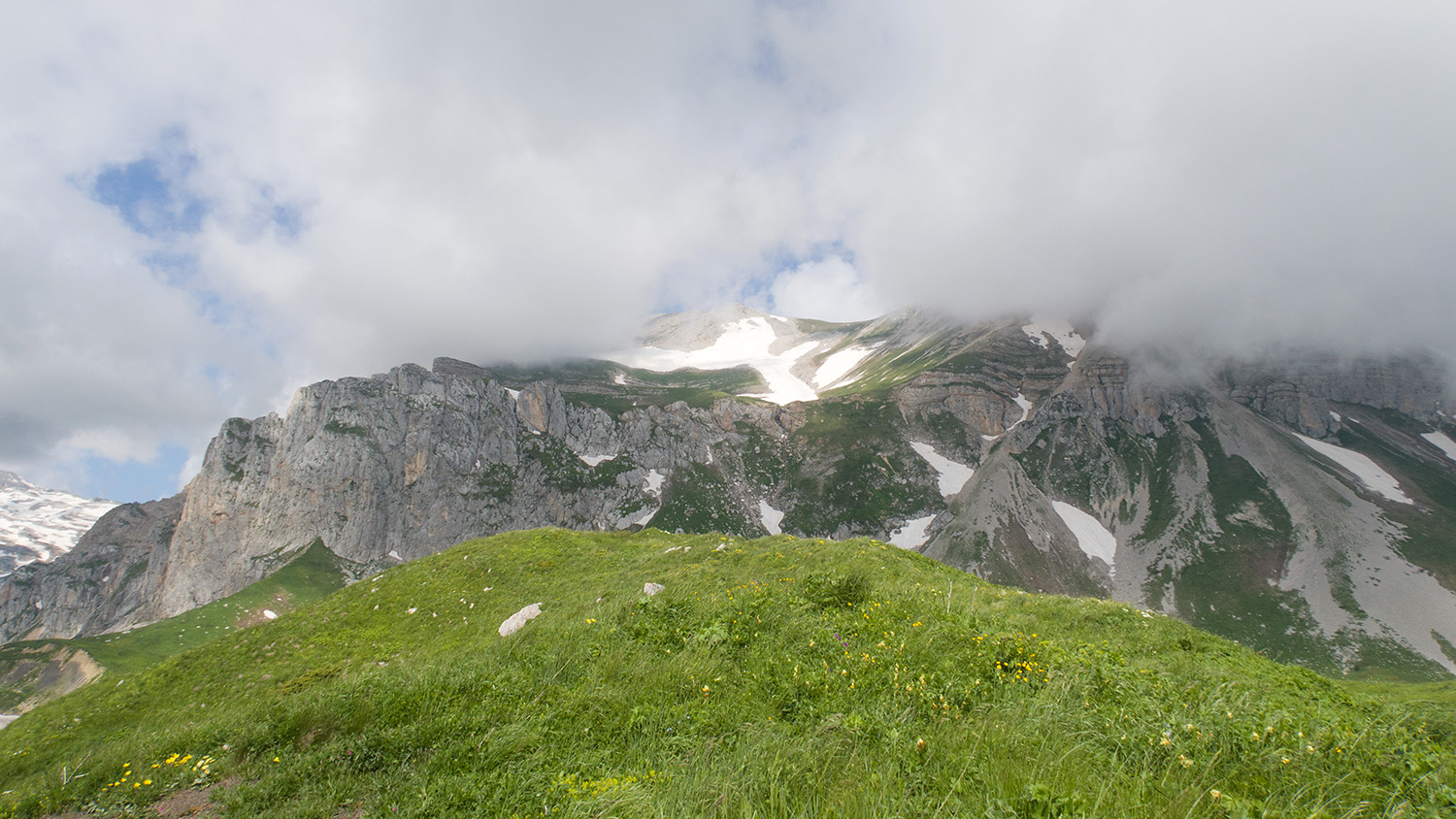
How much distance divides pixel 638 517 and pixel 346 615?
17597 cm

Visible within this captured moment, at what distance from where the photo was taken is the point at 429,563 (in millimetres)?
25453

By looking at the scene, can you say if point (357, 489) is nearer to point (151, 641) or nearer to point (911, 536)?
point (151, 641)

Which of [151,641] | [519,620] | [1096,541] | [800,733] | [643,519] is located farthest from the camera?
[643,519]

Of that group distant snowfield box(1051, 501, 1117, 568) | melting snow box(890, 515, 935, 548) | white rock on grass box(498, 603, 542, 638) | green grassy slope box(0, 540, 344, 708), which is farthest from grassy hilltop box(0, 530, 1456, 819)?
distant snowfield box(1051, 501, 1117, 568)

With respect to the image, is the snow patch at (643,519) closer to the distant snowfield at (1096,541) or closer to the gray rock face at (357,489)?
the gray rock face at (357,489)

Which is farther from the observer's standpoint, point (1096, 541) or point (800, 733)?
point (1096, 541)

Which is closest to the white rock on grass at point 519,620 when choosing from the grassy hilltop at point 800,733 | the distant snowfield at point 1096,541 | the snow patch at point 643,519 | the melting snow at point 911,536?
the grassy hilltop at point 800,733

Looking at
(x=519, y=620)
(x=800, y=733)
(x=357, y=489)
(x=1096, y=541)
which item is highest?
(x=357, y=489)

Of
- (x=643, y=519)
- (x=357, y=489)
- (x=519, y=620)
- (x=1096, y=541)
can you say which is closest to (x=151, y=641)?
(x=519, y=620)

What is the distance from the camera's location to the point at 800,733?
6.30m

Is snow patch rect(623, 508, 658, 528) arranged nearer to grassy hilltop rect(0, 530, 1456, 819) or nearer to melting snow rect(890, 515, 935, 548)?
melting snow rect(890, 515, 935, 548)

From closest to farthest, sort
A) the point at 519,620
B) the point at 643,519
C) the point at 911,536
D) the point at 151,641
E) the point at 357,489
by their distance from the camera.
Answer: the point at 519,620
the point at 151,641
the point at 357,489
the point at 643,519
the point at 911,536

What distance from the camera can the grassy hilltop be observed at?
457 centimetres

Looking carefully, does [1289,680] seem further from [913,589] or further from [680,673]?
[680,673]
